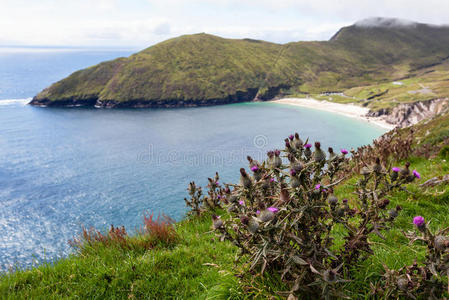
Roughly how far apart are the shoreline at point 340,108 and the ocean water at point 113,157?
5.99 meters

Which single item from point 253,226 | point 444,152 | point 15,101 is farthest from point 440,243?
point 15,101

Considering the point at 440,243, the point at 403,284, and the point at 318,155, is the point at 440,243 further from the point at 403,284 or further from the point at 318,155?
the point at 318,155

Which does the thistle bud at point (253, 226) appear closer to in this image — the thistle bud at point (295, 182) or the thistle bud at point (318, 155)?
the thistle bud at point (295, 182)

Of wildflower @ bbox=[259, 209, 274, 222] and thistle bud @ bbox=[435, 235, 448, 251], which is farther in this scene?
wildflower @ bbox=[259, 209, 274, 222]

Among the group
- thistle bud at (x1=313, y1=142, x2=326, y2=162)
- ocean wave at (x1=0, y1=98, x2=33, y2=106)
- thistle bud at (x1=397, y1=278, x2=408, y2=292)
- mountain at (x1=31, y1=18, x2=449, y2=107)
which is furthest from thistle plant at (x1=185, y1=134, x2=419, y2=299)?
ocean wave at (x1=0, y1=98, x2=33, y2=106)

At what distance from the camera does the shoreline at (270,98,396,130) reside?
3858 inches

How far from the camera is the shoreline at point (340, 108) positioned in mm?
98000

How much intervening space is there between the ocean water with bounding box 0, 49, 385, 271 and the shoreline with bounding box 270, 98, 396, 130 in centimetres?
599

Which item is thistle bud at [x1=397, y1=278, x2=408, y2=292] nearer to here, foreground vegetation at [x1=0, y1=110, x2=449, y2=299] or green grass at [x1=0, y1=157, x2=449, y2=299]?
foreground vegetation at [x1=0, y1=110, x2=449, y2=299]

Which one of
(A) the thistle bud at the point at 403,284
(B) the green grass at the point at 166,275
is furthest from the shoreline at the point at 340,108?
(A) the thistle bud at the point at 403,284

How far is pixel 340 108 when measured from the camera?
123562 millimetres

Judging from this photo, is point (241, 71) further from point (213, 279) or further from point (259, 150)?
point (213, 279)

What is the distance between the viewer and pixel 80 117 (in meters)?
110

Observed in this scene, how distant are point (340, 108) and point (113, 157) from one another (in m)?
107
